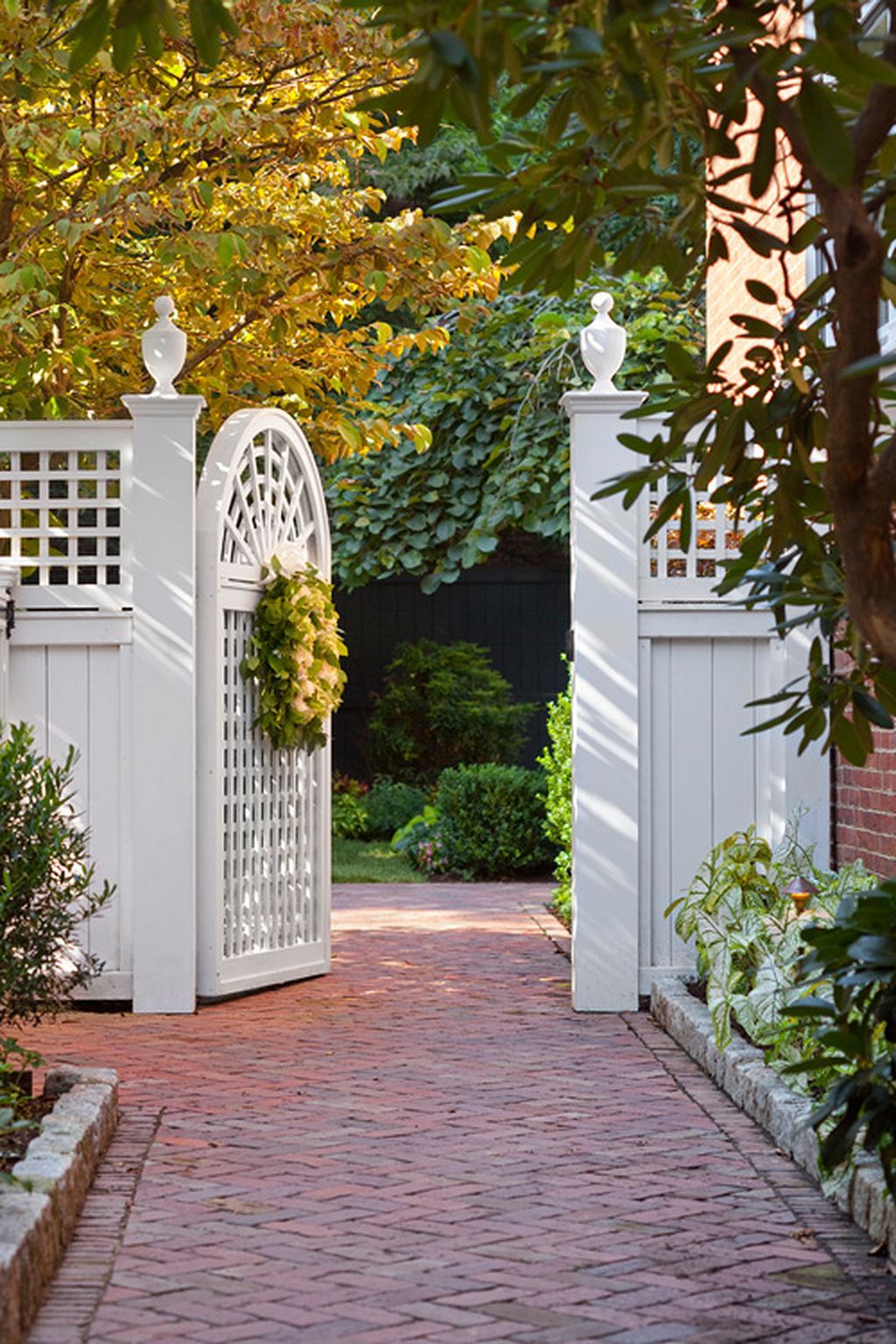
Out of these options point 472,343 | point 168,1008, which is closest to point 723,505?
point 168,1008

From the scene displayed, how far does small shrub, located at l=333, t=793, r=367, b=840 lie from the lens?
54.5 feet

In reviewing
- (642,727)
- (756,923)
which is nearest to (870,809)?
(756,923)

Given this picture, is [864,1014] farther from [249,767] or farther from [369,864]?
[369,864]

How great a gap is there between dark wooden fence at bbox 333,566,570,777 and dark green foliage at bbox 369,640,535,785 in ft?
2.20

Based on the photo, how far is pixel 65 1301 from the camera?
12.3 feet

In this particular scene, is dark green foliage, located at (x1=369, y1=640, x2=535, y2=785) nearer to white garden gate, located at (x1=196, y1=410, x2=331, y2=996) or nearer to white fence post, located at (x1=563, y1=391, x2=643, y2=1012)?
white garden gate, located at (x1=196, y1=410, x2=331, y2=996)

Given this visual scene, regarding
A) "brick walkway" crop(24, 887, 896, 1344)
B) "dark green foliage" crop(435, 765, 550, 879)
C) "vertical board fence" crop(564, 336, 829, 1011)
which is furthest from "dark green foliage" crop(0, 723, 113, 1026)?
"dark green foliage" crop(435, 765, 550, 879)

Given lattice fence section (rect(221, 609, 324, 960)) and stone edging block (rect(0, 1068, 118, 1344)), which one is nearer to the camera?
stone edging block (rect(0, 1068, 118, 1344))

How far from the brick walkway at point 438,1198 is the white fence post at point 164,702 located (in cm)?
29

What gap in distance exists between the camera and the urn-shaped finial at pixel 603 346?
314 inches

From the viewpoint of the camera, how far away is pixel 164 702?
26.0 feet

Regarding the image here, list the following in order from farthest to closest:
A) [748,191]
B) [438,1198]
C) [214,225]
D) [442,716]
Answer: [442,716] → [214,225] → [438,1198] → [748,191]

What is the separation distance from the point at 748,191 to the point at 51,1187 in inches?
98.1

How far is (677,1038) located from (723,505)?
2.34 metres
